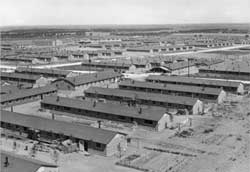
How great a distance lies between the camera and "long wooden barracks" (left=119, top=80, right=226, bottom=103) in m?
49.6

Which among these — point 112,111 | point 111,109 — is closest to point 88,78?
point 111,109

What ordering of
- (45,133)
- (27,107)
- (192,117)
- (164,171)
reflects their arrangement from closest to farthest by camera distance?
1. (164,171)
2. (45,133)
3. (192,117)
4. (27,107)

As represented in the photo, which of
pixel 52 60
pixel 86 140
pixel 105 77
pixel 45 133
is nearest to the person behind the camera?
pixel 86 140

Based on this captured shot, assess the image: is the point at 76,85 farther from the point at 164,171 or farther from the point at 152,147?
the point at 164,171

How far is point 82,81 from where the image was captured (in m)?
60.1

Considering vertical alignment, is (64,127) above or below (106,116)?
above

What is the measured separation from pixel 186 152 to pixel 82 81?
32.6m

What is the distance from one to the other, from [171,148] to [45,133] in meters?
12.1

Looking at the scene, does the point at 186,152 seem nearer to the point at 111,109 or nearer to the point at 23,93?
the point at 111,109

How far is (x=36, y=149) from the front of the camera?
103 feet

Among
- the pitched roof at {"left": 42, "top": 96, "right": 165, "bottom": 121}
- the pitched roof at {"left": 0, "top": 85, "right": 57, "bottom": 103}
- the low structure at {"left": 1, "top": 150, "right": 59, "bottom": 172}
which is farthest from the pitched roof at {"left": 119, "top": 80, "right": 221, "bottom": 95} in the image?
the low structure at {"left": 1, "top": 150, "right": 59, "bottom": 172}

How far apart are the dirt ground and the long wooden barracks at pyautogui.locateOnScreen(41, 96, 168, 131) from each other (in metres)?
1.16

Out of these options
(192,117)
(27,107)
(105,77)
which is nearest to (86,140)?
(192,117)

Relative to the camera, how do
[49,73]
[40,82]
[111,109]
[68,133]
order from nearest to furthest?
[68,133]
[111,109]
[40,82]
[49,73]
